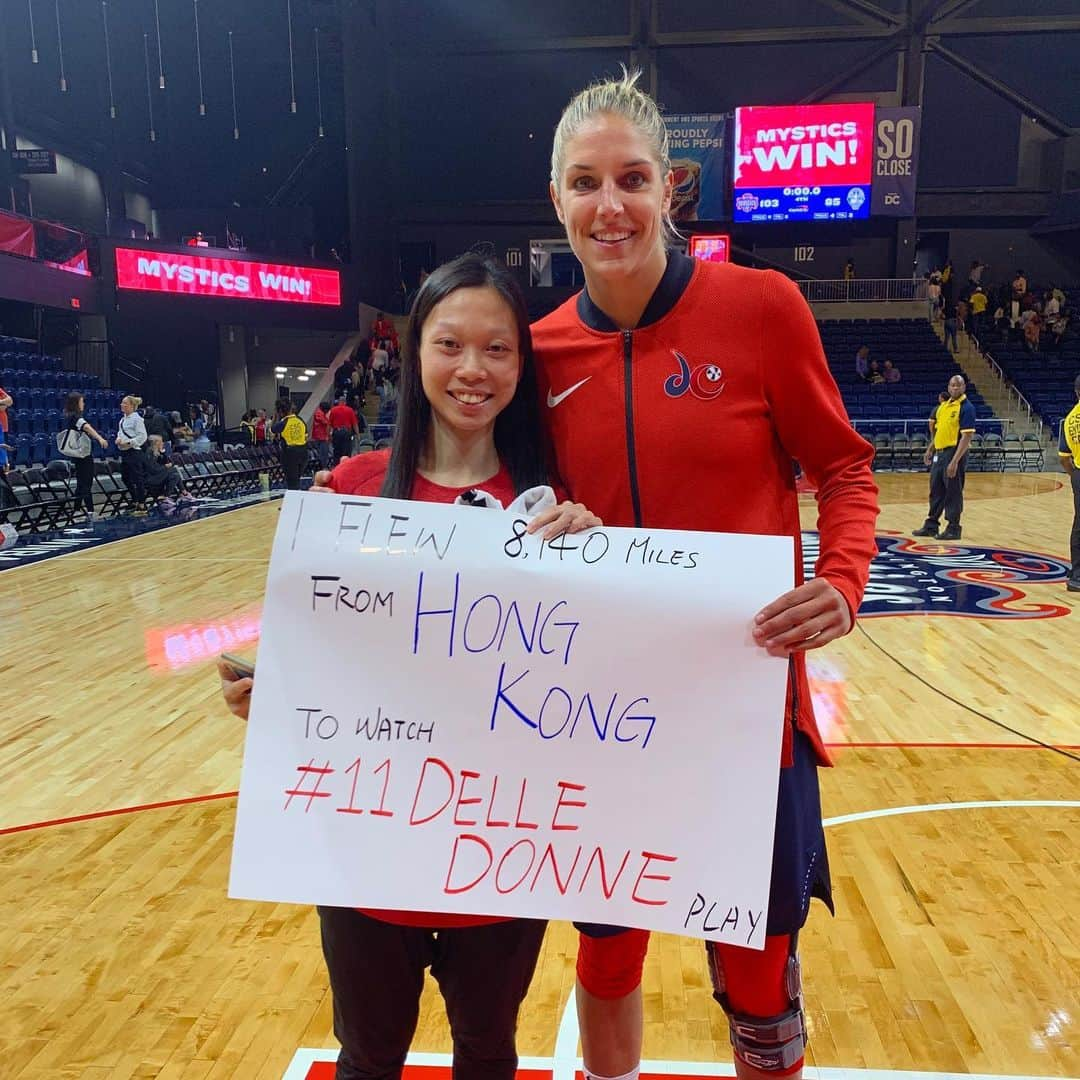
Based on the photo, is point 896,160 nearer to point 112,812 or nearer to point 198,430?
point 198,430

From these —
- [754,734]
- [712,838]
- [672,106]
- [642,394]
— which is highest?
[672,106]

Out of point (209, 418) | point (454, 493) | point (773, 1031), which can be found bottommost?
point (773, 1031)

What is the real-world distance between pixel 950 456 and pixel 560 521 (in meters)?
7.05

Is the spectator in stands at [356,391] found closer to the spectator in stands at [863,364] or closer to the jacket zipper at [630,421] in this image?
the spectator in stands at [863,364]

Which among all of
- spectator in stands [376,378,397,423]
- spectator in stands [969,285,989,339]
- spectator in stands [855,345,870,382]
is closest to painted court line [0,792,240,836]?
spectator in stands [376,378,397,423]

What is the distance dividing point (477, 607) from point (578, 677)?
0.52 ft

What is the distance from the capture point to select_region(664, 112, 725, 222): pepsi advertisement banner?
18062 mm

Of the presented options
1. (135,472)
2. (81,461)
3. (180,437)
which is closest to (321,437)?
(180,437)

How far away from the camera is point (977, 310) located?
19156 millimetres

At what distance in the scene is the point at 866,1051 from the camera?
1721mm

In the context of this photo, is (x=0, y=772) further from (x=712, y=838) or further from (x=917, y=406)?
(x=917, y=406)

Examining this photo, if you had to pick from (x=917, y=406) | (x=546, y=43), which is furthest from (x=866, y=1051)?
(x=546, y=43)

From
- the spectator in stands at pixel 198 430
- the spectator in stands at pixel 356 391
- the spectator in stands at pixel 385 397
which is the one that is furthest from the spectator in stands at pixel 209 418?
the spectator in stands at pixel 385 397

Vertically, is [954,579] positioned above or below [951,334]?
below
